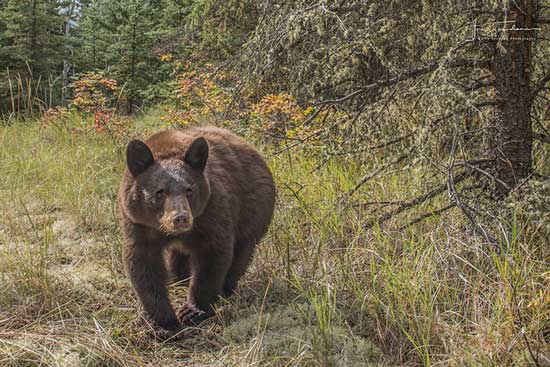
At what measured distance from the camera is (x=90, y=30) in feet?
59.5

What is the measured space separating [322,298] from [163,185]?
3.59 ft

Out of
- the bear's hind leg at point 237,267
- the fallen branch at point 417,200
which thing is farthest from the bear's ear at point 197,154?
the fallen branch at point 417,200

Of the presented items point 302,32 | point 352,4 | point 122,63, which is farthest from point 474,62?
point 122,63

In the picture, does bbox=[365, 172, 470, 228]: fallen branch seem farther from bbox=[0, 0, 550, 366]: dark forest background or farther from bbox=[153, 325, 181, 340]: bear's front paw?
bbox=[153, 325, 181, 340]: bear's front paw

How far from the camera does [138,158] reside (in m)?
3.36

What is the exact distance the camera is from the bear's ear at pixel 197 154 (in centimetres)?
340

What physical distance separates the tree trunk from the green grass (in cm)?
48

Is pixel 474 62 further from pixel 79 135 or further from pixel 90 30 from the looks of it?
pixel 90 30

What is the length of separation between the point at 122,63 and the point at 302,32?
11.2 meters

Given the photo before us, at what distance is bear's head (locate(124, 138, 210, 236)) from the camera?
10.6ft

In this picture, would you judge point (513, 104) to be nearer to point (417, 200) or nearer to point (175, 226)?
point (417, 200)

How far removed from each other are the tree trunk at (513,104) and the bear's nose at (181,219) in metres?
2.13

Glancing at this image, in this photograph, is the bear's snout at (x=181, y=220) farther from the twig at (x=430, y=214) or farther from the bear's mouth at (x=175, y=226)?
the twig at (x=430, y=214)

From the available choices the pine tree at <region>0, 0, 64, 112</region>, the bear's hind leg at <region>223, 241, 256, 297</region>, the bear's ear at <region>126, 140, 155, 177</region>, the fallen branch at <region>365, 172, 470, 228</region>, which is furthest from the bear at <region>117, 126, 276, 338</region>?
the pine tree at <region>0, 0, 64, 112</region>
